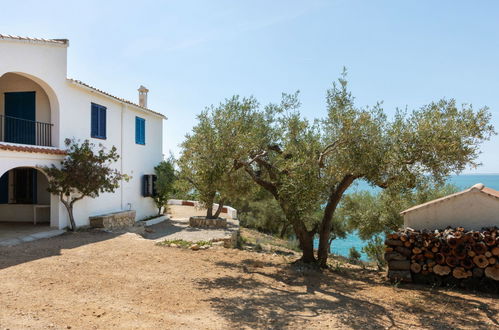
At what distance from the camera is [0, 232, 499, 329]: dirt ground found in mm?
→ 5652

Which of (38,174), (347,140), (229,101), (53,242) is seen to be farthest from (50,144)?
(347,140)

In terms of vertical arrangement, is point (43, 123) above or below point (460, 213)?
above

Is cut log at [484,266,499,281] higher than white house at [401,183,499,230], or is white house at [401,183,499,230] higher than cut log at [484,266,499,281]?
white house at [401,183,499,230]

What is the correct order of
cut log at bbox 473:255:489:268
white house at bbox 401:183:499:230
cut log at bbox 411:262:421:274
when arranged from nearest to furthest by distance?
cut log at bbox 473:255:489:268 < cut log at bbox 411:262:421:274 < white house at bbox 401:183:499:230

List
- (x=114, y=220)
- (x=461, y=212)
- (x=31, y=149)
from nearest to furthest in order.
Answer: (x=461, y=212)
(x=31, y=149)
(x=114, y=220)

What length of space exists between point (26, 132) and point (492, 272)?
51.4ft

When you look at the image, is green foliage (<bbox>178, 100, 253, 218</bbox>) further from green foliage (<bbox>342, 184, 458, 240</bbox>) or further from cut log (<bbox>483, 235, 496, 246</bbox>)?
green foliage (<bbox>342, 184, 458, 240</bbox>)

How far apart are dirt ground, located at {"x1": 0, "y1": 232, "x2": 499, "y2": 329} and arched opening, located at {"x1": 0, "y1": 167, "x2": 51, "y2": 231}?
5.41 metres

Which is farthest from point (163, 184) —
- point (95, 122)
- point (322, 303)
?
point (322, 303)

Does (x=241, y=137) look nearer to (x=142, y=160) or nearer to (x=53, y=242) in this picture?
(x=53, y=242)

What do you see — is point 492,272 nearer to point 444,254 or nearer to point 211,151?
point 444,254

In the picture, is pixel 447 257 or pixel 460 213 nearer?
pixel 447 257

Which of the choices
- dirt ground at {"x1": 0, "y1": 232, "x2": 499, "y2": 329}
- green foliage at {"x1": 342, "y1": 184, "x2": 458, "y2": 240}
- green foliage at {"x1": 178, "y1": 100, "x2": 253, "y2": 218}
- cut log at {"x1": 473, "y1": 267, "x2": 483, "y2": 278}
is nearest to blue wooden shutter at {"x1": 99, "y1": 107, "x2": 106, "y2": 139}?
dirt ground at {"x1": 0, "y1": 232, "x2": 499, "y2": 329}

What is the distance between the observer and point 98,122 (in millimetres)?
15719
